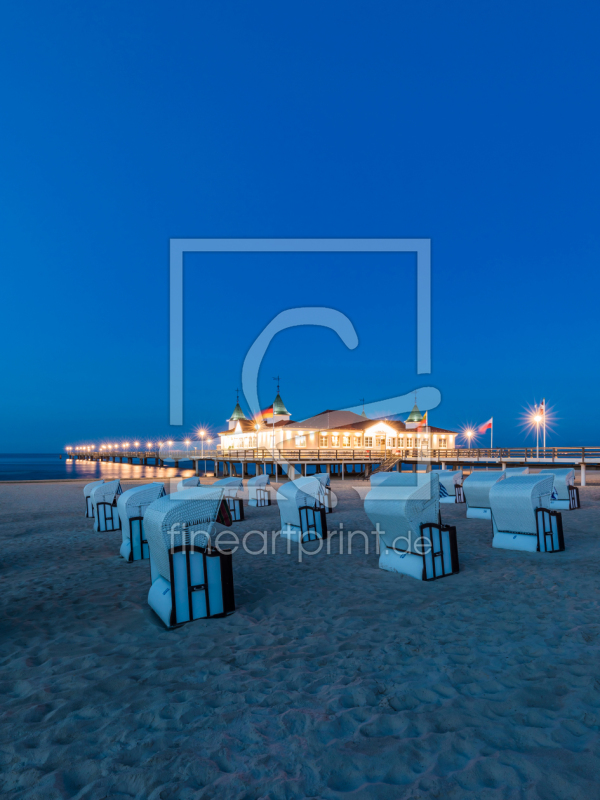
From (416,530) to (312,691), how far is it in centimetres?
400

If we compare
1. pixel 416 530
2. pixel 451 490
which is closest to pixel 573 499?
pixel 451 490

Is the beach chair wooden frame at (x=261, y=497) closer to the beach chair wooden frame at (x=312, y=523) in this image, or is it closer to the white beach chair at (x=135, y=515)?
the beach chair wooden frame at (x=312, y=523)

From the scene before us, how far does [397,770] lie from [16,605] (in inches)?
242

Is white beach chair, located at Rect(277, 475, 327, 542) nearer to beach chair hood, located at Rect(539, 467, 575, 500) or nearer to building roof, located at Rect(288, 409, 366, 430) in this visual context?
beach chair hood, located at Rect(539, 467, 575, 500)

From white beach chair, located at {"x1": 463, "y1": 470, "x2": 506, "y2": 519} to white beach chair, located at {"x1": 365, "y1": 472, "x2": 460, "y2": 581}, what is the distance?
22.5 feet

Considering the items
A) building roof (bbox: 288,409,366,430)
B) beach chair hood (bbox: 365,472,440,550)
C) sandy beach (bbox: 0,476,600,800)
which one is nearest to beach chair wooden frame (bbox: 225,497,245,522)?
sandy beach (bbox: 0,476,600,800)

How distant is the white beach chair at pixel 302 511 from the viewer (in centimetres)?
1095

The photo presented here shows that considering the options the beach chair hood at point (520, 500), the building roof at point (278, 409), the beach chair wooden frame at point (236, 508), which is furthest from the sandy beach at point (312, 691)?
the building roof at point (278, 409)

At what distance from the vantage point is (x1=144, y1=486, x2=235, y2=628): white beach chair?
221 inches

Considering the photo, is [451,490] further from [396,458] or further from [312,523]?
[396,458]

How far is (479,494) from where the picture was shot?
14047 mm

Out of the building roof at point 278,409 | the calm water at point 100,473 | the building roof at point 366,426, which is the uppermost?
the building roof at point 278,409

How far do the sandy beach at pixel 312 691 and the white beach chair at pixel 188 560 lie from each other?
10.5 inches

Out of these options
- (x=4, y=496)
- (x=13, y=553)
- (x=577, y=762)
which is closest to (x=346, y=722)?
(x=577, y=762)
